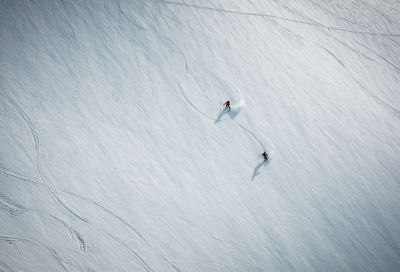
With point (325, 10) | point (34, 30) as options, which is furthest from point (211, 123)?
point (325, 10)

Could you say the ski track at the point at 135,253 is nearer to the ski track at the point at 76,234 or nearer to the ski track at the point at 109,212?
the ski track at the point at 109,212

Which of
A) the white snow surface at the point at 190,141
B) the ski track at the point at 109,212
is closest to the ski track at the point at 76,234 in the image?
the white snow surface at the point at 190,141

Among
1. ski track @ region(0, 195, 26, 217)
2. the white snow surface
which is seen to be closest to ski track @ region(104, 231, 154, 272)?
the white snow surface

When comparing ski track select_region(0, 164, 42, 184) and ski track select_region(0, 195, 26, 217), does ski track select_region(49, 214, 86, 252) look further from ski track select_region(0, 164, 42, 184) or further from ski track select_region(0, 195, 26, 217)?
ski track select_region(0, 164, 42, 184)

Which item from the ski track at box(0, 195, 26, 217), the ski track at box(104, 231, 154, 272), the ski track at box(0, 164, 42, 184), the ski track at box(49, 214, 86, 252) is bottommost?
the ski track at box(104, 231, 154, 272)

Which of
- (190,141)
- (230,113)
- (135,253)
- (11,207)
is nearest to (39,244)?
(11,207)

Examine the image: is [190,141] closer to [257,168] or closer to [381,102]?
[257,168]

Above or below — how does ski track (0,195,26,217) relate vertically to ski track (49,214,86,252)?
above

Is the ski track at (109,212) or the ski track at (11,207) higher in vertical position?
the ski track at (11,207)

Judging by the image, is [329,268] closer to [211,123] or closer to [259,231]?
[259,231]
